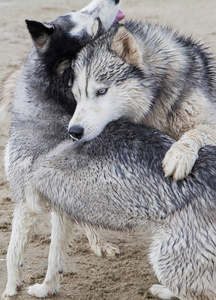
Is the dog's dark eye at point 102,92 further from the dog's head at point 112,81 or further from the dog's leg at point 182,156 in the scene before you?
the dog's leg at point 182,156

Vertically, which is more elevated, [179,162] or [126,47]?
[126,47]

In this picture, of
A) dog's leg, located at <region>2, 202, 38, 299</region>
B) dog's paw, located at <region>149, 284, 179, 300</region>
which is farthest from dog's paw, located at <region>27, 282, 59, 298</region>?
dog's paw, located at <region>149, 284, 179, 300</region>

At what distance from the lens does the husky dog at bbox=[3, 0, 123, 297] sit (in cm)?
373

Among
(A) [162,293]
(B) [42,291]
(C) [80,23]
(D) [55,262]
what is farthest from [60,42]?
(A) [162,293]

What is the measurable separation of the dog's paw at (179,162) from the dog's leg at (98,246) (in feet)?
4.88

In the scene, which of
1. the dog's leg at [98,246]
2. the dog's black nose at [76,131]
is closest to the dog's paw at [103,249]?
the dog's leg at [98,246]

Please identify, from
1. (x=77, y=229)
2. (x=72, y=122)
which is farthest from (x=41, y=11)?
(x=72, y=122)

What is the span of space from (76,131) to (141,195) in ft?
2.16

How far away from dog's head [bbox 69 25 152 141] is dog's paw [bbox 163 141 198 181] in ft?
2.01

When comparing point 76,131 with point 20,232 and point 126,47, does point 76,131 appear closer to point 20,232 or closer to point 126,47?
point 126,47

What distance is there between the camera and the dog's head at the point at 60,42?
382 centimetres

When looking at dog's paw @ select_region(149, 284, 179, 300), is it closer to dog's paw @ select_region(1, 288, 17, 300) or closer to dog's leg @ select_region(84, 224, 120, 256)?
dog's leg @ select_region(84, 224, 120, 256)

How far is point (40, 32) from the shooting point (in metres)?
3.84

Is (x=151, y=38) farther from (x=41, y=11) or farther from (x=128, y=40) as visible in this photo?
Result: (x=41, y=11)
